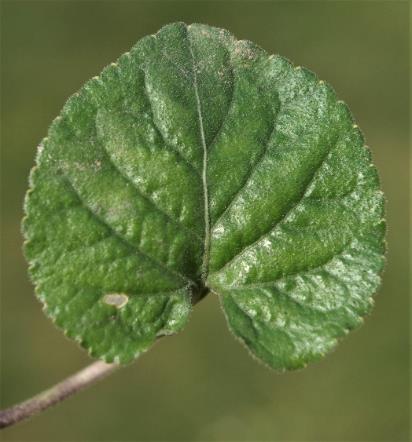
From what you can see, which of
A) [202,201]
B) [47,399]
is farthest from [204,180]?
[47,399]

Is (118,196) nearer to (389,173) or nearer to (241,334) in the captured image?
(241,334)

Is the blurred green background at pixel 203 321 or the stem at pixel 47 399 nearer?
the stem at pixel 47 399

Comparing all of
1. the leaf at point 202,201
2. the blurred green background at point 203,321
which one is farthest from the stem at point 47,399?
the blurred green background at point 203,321

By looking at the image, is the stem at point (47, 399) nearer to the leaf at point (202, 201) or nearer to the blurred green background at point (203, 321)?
the leaf at point (202, 201)

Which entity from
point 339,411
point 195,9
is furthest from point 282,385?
point 195,9

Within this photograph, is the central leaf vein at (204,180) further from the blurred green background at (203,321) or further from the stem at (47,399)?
the blurred green background at (203,321)
